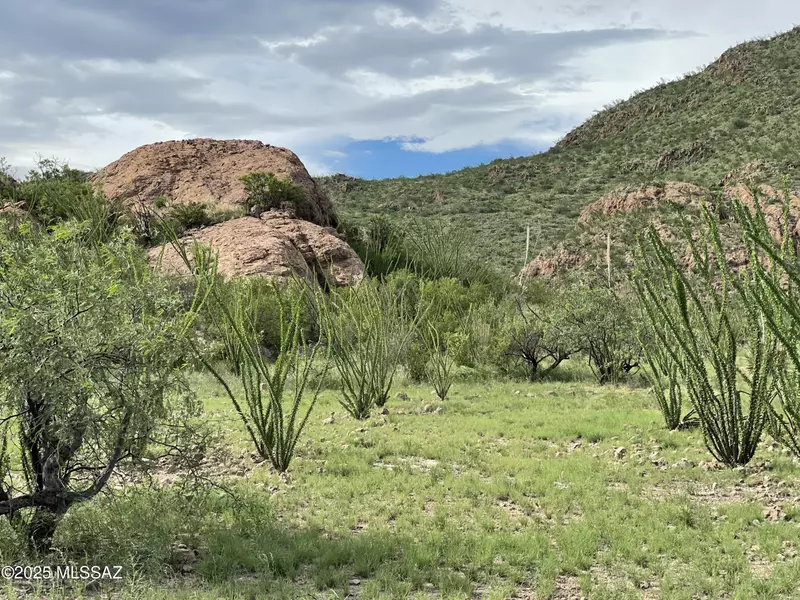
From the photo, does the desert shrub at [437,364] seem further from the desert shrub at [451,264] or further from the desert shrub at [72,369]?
the desert shrub at [72,369]

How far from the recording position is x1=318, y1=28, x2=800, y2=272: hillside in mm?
37906

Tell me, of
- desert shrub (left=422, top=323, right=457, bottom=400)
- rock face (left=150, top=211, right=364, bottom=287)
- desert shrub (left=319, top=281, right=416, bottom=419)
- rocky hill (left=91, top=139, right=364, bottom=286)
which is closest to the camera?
desert shrub (left=319, top=281, right=416, bottom=419)

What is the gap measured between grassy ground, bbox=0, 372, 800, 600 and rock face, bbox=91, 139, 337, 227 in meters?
18.7

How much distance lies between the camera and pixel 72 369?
4293 mm

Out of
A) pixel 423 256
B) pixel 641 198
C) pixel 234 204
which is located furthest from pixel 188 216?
pixel 641 198

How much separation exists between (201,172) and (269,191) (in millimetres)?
3756

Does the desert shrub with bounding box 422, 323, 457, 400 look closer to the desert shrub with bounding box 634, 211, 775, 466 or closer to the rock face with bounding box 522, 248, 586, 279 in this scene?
the desert shrub with bounding box 634, 211, 775, 466

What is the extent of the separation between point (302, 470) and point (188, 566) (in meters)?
2.87

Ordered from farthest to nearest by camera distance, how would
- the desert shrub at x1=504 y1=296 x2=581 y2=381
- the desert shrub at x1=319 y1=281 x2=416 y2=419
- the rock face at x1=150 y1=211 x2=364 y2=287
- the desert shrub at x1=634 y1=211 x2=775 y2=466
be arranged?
the rock face at x1=150 y1=211 x2=364 y2=287 < the desert shrub at x1=504 y1=296 x2=581 y2=381 < the desert shrub at x1=319 y1=281 x2=416 y2=419 < the desert shrub at x1=634 y1=211 x2=775 y2=466

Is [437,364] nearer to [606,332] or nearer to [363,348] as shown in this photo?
[363,348]

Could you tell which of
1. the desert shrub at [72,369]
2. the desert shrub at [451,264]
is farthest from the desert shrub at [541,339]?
the desert shrub at [72,369]

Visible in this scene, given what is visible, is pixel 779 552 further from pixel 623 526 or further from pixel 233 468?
pixel 233 468

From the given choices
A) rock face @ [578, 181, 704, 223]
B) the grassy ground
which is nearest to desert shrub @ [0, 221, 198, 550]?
the grassy ground

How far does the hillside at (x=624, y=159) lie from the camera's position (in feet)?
124
